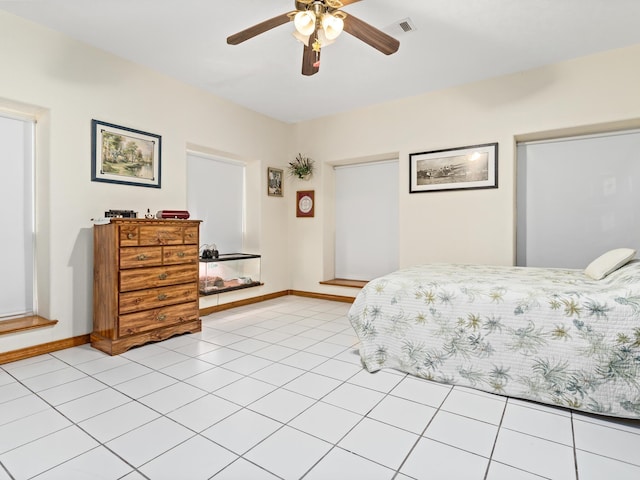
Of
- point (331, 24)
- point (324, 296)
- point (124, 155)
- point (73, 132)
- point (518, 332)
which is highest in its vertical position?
point (331, 24)

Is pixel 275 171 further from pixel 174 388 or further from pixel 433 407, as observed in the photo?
pixel 433 407

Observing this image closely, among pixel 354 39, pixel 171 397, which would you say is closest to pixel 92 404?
pixel 171 397

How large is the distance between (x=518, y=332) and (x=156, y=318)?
9.44 feet

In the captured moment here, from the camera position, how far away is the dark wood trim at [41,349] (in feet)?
8.73

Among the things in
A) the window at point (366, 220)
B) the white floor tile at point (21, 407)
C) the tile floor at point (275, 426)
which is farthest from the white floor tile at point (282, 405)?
the window at point (366, 220)

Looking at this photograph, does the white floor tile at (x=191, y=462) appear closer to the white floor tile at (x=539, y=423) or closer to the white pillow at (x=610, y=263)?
the white floor tile at (x=539, y=423)

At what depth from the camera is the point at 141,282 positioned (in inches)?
119

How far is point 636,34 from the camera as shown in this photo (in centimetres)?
300

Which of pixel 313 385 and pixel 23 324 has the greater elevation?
pixel 23 324

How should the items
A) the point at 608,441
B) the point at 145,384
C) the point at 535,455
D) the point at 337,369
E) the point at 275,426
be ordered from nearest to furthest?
the point at 535,455, the point at 608,441, the point at 275,426, the point at 145,384, the point at 337,369

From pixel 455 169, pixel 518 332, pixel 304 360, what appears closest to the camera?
pixel 518 332

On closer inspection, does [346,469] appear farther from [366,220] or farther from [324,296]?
[366,220]

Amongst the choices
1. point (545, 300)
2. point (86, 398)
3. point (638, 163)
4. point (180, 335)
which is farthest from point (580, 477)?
point (638, 163)

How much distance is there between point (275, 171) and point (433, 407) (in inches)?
159
